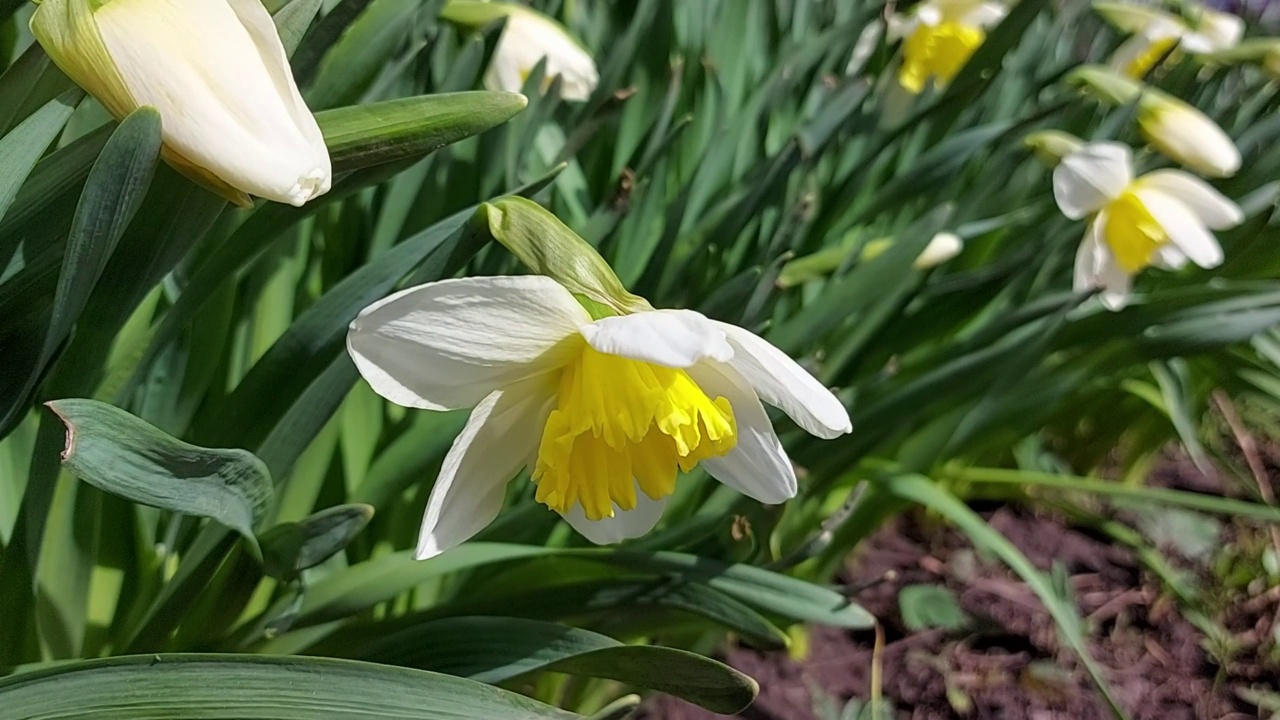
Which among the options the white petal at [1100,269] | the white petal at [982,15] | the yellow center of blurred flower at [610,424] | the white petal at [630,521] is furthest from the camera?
the white petal at [982,15]

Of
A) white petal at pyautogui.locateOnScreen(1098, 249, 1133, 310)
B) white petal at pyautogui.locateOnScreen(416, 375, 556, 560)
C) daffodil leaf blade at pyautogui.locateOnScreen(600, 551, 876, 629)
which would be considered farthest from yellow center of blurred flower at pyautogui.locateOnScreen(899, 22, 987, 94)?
white petal at pyautogui.locateOnScreen(416, 375, 556, 560)

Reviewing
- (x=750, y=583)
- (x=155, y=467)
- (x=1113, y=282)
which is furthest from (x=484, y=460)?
(x=1113, y=282)

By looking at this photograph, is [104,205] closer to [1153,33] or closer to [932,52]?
[932,52]

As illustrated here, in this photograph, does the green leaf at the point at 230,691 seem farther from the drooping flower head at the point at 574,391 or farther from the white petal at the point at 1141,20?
the white petal at the point at 1141,20

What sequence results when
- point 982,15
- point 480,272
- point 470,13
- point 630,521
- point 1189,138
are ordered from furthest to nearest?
1. point 982,15
2. point 1189,138
3. point 470,13
4. point 480,272
5. point 630,521

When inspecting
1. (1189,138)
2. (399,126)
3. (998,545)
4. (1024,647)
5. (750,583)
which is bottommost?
(1024,647)

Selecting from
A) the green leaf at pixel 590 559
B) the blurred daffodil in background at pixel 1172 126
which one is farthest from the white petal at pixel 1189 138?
the green leaf at pixel 590 559

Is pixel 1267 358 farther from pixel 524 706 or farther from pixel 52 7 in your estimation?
pixel 52 7
